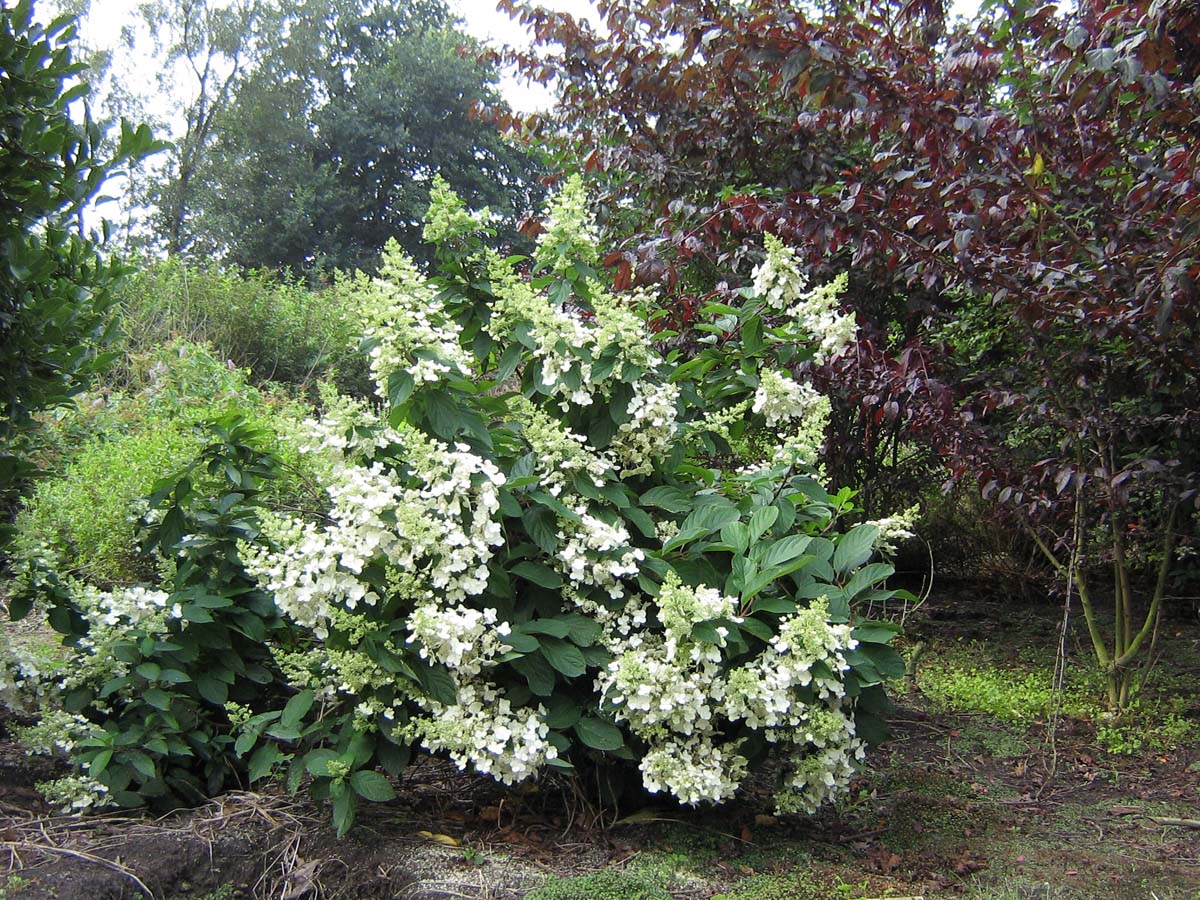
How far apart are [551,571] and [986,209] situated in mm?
1784

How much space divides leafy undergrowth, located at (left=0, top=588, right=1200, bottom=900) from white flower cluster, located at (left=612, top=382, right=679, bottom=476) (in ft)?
3.11

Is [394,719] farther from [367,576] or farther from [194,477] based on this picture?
[194,477]

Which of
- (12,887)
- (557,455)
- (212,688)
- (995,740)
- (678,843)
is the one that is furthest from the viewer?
(995,740)

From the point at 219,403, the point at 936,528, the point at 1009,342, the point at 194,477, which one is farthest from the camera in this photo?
the point at 936,528

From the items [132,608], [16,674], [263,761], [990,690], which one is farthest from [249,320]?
[990,690]

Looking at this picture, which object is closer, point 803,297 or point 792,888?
point 792,888

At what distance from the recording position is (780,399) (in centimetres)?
246

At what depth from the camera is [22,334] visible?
213 centimetres

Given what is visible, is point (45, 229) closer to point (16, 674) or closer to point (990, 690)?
point (16, 674)

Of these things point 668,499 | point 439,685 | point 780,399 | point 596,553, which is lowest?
point 439,685

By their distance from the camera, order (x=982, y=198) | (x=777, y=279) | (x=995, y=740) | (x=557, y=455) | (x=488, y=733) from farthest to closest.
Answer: (x=995, y=740) < (x=982, y=198) < (x=777, y=279) < (x=557, y=455) < (x=488, y=733)

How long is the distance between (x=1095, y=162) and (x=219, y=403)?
4.41 m

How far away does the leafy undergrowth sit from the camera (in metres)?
2.09

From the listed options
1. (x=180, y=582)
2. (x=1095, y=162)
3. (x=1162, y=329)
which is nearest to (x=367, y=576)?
(x=180, y=582)
